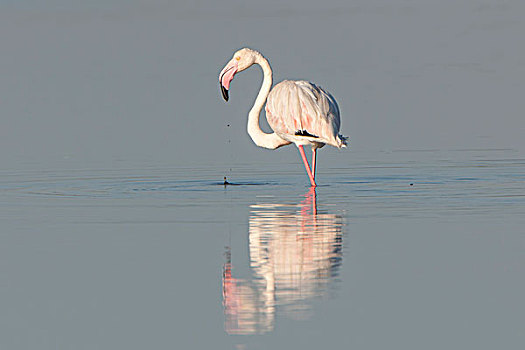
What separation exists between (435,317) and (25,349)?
7.74 feet

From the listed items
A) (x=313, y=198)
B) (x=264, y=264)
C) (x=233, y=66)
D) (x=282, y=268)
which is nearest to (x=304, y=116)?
(x=313, y=198)

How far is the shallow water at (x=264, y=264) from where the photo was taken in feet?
21.5

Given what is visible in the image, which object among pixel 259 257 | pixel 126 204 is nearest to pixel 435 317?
pixel 259 257

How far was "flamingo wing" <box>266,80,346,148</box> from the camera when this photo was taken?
45.5 feet

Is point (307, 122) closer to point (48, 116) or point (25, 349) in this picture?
point (25, 349)

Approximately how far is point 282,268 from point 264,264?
11.1 inches

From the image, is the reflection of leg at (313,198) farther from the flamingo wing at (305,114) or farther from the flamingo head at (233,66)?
the flamingo head at (233,66)

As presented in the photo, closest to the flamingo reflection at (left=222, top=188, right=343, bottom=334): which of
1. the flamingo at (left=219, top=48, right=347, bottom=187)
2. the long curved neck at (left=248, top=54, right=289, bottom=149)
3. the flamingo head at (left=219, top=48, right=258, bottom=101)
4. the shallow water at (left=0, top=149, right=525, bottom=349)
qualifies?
the shallow water at (left=0, top=149, right=525, bottom=349)

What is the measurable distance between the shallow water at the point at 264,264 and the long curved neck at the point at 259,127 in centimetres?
87

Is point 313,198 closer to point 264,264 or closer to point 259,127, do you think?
point 259,127

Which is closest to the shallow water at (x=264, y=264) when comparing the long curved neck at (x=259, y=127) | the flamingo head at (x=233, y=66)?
the long curved neck at (x=259, y=127)

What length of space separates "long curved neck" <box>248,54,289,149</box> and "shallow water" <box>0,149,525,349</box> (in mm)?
869

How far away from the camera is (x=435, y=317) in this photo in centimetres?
675

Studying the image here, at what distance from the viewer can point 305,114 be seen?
1392 centimetres
